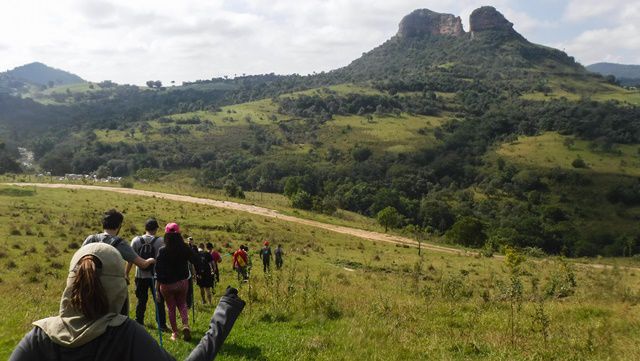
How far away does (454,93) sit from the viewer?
18800cm

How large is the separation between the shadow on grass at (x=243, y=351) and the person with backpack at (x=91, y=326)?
15.9 feet

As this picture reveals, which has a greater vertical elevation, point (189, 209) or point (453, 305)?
point (453, 305)

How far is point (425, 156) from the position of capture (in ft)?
398

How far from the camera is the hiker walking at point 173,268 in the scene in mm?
8156

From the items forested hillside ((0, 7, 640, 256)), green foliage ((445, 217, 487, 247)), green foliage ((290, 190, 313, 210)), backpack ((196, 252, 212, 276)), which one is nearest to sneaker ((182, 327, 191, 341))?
backpack ((196, 252, 212, 276))

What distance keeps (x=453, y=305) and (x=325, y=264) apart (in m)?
16.5

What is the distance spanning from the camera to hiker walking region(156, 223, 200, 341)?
321 inches

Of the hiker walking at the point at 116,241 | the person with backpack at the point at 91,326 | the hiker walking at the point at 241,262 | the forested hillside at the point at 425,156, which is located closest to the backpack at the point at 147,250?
the hiker walking at the point at 116,241

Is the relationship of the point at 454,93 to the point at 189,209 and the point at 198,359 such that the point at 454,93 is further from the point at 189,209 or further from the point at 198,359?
the point at 198,359

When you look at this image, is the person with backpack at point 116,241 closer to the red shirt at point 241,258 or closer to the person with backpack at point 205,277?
the person with backpack at point 205,277

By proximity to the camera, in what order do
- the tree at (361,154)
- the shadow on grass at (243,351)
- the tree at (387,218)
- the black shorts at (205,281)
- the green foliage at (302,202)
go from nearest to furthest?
the shadow on grass at (243,351) → the black shorts at (205,281) → the tree at (387,218) → the green foliage at (302,202) → the tree at (361,154)

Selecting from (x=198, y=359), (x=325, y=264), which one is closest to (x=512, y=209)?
(x=325, y=264)

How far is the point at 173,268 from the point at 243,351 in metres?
1.91

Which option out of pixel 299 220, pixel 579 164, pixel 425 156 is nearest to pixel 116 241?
pixel 299 220
